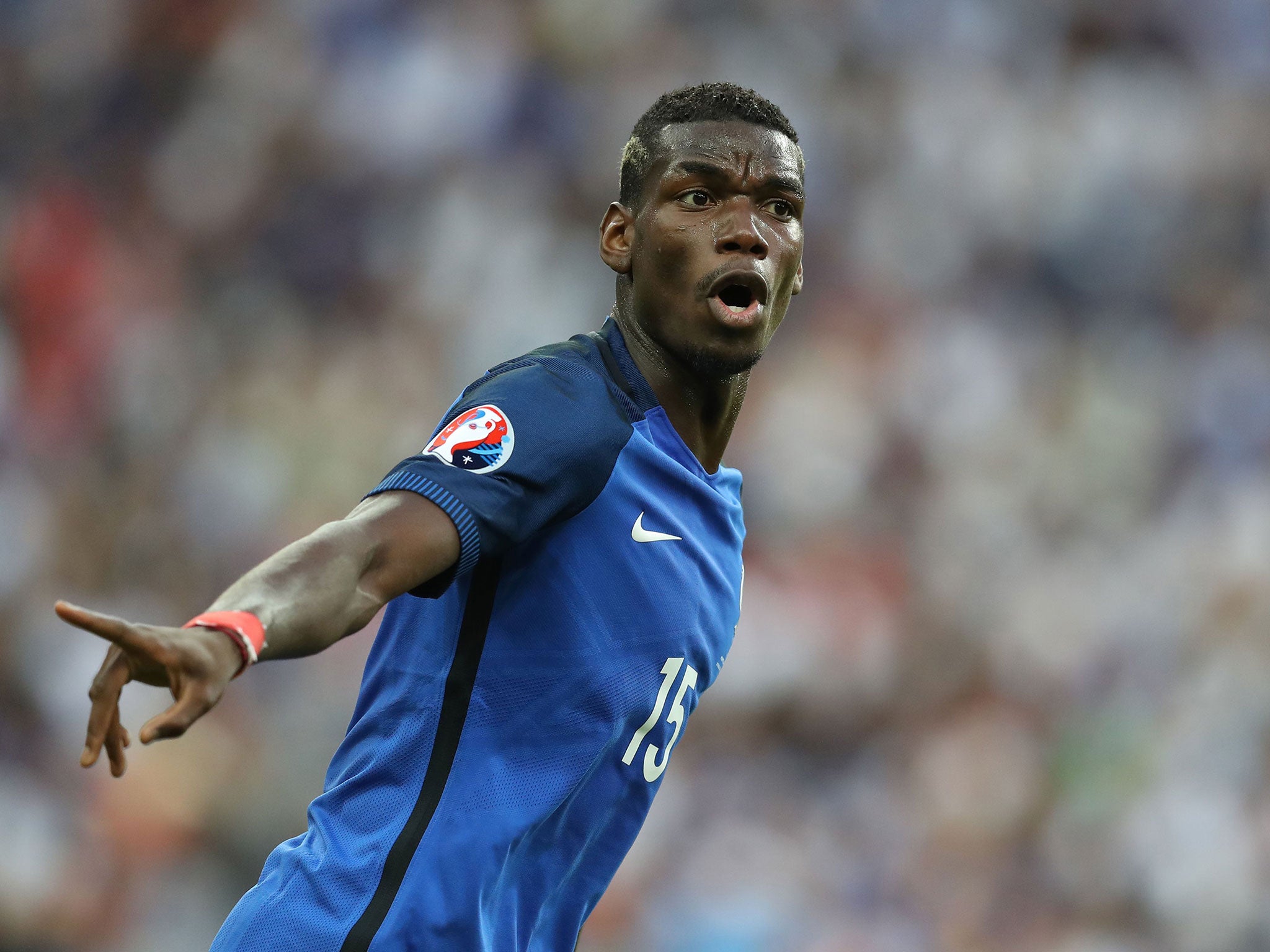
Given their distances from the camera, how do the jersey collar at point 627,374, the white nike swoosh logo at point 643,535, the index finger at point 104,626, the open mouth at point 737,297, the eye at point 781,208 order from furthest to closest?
the eye at point 781,208 < the open mouth at point 737,297 < the jersey collar at point 627,374 < the white nike swoosh logo at point 643,535 < the index finger at point 104,626

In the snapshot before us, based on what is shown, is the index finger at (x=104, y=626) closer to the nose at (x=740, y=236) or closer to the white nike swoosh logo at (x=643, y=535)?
the white nike swoosh logo at (x=643, y=535)

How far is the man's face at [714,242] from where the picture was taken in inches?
135

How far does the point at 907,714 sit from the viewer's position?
356 inches

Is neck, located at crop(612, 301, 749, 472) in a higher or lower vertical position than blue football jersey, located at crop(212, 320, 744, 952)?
higher

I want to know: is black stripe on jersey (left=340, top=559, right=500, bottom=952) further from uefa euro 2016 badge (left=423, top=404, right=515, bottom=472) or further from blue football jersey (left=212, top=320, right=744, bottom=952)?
uefa euro 2016 badge (left=423, top=404, right=515, bottom=472)

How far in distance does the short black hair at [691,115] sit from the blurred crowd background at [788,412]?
4987mm

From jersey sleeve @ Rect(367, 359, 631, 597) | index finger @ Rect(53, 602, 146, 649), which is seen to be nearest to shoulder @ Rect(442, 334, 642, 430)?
jersey sleeve @ Rect(367, 359, 631, 597)

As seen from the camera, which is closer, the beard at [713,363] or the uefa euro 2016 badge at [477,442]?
the uefa euro 2016 badge at [477,442]

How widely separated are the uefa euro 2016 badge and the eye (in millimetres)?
1052

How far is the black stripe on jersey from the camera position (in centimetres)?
295

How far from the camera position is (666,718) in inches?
129

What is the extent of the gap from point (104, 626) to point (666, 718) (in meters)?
1.45

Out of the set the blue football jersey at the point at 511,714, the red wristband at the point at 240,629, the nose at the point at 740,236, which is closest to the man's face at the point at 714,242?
the nose at the point at 740,236

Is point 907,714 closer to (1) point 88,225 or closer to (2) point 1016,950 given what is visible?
(2) point 1016,950
